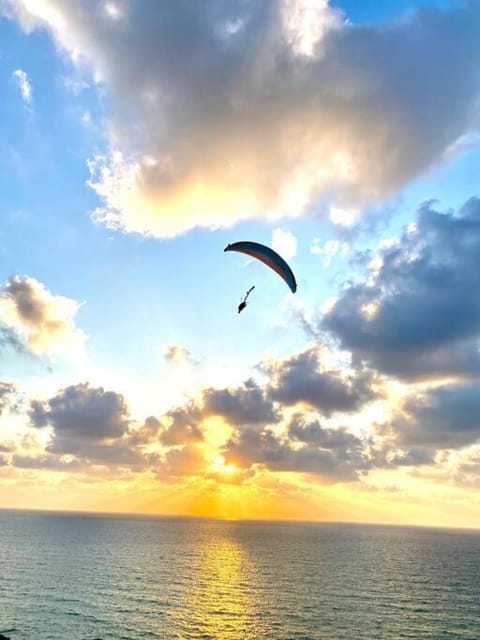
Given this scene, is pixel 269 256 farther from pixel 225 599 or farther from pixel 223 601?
pixel 225 599

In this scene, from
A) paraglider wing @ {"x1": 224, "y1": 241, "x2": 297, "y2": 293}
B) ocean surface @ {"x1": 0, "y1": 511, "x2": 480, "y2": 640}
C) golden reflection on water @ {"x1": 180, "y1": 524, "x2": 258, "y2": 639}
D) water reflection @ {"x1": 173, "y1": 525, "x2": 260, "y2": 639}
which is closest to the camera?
paraglider wing @ {"x1": 224, "y1": 241, "x2": 297, "y2": 293}

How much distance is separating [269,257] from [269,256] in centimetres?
18

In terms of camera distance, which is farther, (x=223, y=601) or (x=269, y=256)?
(x=223, y=601)

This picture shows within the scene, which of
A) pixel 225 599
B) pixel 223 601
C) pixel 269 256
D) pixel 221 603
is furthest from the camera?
pixel 225 599

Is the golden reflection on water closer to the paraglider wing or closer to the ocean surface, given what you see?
the ocean surface

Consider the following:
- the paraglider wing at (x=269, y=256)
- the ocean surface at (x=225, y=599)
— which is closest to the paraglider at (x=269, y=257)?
the paraglider wing at (x=269, y=256)

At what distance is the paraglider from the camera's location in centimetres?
4950

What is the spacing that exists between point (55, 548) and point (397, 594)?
109321 millimetres

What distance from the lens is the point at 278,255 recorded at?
4956cm

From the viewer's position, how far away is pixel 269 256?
164 ft

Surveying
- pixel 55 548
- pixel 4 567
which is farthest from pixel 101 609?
pixel 55 548

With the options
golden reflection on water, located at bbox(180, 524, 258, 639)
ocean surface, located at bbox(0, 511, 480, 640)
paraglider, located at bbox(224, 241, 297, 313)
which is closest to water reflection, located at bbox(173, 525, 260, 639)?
golden reflection on water, located at bbox(180, 524, 258, 639)

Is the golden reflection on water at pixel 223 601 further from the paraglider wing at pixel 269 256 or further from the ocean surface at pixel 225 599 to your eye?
the paraglider wing at pixel 269 256

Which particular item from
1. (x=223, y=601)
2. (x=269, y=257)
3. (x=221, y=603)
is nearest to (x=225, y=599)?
(x=223, y=601)
